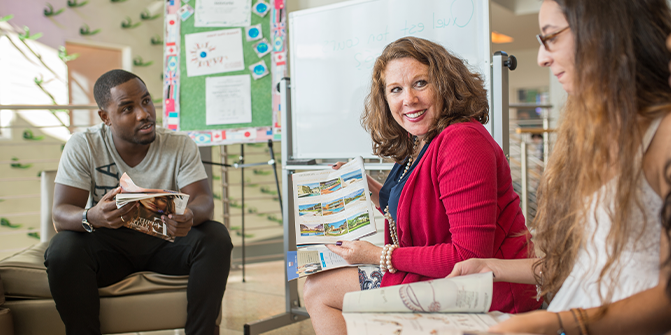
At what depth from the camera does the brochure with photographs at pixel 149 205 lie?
1.33 meters

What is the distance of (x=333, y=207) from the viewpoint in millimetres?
1229

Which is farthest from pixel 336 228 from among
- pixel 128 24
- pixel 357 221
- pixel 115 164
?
pixel 128 24

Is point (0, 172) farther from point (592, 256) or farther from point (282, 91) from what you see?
point (592, 256)

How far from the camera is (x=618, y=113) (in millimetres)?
600

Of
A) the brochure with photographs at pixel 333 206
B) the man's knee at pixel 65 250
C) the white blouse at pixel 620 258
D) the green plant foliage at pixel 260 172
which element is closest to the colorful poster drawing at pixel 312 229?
the brochure with photographs at pixel 333 206

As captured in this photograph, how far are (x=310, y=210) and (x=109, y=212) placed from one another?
2.20 feet

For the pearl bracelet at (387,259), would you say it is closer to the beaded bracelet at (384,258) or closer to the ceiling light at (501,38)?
the beaded bracelet at (384,258)

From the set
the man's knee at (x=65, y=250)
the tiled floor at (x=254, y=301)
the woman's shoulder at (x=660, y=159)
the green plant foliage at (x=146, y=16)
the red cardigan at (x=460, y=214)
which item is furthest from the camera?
the green plant foliage at (x=146, y=16)

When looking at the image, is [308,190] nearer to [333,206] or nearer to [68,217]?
[333,206]

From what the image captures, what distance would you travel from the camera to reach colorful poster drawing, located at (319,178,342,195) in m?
1.27

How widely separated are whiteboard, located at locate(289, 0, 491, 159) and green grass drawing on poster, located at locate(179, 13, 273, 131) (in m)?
0.37

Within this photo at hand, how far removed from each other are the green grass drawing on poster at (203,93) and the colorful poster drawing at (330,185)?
115 centimetres

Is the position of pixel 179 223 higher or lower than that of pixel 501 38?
Result: lower

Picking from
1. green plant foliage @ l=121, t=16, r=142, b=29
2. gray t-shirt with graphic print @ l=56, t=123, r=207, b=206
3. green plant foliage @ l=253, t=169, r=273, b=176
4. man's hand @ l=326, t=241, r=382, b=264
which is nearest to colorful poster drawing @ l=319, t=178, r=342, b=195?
man's hand @ l=326, t=241, r=382, b=264
